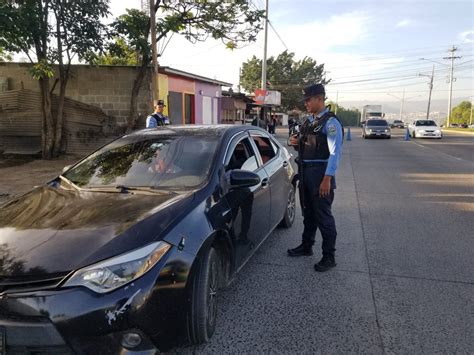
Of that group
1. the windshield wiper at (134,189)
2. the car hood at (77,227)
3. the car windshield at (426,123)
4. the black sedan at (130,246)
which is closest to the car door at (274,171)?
the black sedan at (130,246)

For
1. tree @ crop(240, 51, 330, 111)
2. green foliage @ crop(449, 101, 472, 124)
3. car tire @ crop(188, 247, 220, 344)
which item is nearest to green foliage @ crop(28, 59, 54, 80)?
car tire @ crop(188, 247, 220, 344)

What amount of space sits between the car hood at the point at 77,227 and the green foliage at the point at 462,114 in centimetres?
12261

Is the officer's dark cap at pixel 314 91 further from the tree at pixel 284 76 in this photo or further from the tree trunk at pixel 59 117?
the tree at pixel 284 76

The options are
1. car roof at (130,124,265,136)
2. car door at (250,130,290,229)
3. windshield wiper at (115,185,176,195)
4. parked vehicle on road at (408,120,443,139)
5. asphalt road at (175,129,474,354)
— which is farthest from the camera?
parked vehicle on road at (408,120,443,139)

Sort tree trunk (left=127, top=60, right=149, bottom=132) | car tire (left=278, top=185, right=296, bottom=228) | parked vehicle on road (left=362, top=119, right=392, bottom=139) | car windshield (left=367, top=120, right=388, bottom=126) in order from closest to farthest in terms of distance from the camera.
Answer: car tire (left=278, top=185, right=296, bottom=228)
tree trunk (left=127, top=60, right=149, bottom=132)
parked vehicle on road (left=362, top=119, right=392, bottom=139)
car windshield (left=367, top=120, right=388, bottom=126)

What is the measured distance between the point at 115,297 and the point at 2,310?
57cm

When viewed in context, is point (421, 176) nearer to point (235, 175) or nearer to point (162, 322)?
point (235, 175)

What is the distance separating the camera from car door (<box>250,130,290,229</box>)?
4536 millimetres

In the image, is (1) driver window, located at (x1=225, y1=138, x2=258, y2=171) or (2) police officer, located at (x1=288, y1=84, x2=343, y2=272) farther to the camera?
(2) police officer, located at (x1=288, y1=84, x2=343, y2=272)

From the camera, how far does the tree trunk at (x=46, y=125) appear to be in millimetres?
12211

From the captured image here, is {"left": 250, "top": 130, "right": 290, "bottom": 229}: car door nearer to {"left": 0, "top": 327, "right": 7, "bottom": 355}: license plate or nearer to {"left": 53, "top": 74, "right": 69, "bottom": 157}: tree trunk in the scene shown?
{"left": 0, "top": 327, "right": 7, "bottom": 355}: license plate

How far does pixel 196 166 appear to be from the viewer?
3.43 meters

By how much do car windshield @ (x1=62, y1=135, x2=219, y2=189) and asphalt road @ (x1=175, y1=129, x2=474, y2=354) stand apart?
1191mm

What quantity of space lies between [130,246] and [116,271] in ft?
0.55
